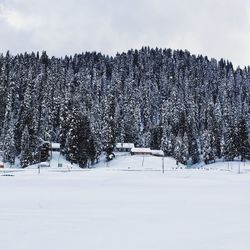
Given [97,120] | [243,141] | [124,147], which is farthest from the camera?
[97,120]

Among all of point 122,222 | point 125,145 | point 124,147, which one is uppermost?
point 125,145

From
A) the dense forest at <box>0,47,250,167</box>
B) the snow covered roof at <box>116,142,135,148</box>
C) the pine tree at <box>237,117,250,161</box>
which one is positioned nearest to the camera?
the dense forest at <box>0,47,250,167</box>

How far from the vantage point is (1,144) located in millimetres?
108938

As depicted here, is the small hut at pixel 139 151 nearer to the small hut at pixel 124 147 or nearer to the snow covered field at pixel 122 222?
the small hut at pixel 124 147

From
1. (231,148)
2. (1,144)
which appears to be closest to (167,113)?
(231,148)

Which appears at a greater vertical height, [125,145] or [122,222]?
[125,145]

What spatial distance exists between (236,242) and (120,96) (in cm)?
16262

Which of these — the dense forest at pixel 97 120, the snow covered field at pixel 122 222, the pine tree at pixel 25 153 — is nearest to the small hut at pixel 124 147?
the dense forest at pixel 97 120

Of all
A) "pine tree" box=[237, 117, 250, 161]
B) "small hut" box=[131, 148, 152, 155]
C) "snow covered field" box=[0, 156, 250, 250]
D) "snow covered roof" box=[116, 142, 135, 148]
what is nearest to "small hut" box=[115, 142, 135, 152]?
"snow covered roof" box=[116, 142, 135, 148]

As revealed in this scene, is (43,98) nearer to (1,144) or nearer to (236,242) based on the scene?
(1,144)

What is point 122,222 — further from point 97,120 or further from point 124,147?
point 97,120

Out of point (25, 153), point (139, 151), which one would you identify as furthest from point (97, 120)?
point (25, 153)

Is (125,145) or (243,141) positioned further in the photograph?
(125,145)

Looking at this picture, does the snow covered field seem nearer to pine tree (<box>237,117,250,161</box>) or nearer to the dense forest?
the dense forest
